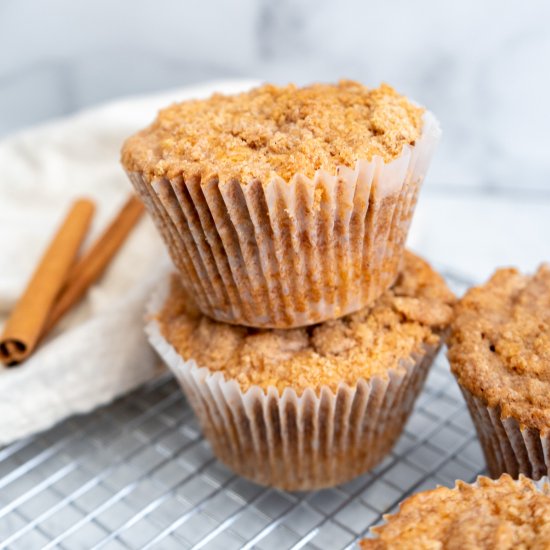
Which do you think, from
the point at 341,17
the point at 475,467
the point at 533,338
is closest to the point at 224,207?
the point at 533,338

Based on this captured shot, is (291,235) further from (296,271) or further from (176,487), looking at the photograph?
(176,487)

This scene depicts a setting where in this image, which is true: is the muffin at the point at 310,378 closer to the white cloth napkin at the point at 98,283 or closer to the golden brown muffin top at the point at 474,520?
the white cloth napkin at the point at 98,283

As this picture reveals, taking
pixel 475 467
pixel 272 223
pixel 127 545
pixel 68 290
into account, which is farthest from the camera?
pixel 68 290

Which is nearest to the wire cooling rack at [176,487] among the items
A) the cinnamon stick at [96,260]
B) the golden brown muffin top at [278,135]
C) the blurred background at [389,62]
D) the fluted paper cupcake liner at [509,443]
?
the fluted paper cupcake liner at [509,443]

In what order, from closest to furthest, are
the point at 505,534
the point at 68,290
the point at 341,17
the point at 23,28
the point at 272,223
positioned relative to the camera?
the point at 505,534 → the point at 272,223 → the point at 68,290 → the point at 341,17 → the point at 23,28

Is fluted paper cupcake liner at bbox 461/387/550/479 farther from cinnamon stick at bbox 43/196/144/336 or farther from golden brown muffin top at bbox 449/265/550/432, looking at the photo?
cinnamon stick at bbox 43/196/144/336

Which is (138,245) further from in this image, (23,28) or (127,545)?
(23,28)

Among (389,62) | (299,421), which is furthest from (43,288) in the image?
(389,62)
